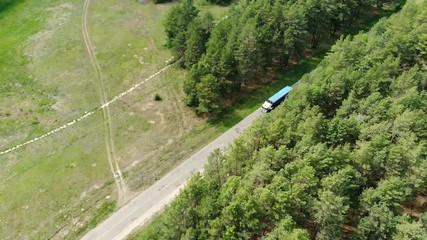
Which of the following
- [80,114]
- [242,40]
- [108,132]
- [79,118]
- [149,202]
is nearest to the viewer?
[149,202]

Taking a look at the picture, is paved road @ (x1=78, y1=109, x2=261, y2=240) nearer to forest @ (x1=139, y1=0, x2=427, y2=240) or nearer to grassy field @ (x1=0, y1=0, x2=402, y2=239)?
grassy field @ (x1=0, y1=0, x2=402, y2=239)

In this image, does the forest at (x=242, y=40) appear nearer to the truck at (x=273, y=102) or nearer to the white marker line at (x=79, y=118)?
the truck at (x=273, y=102)

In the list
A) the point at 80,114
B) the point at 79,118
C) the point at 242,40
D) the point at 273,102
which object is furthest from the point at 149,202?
the point at 242,40

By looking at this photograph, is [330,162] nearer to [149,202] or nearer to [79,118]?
[149,202]

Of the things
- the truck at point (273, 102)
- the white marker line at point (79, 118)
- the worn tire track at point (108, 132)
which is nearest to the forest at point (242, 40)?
the truck at point (273, 102)

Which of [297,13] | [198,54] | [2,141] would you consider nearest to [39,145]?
[2,141]
